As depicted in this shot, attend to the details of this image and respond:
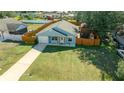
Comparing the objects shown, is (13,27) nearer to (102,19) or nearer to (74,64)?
(74,64)

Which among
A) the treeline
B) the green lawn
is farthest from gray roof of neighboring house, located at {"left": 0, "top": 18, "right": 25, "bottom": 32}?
the treeline

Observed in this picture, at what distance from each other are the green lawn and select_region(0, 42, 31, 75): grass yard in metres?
2.13

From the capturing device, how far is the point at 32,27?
24.8 metres

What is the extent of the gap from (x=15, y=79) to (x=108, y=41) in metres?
11.9

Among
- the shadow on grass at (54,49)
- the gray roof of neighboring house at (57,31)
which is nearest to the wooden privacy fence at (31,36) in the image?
the gray roof of neighboring house at (57,31)

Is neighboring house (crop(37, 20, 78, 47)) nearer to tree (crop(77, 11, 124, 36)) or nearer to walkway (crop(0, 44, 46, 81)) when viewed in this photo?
walkway (crop(0, 44, 46, 81))

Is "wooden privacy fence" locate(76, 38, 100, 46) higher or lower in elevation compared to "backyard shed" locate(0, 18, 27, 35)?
lower

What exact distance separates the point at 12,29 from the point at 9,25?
653 millimetres

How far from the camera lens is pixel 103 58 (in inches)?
755

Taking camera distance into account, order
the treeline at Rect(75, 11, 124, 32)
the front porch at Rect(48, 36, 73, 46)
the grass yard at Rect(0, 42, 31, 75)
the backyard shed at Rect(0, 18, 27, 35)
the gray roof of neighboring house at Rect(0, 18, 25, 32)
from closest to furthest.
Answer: the grass yard at Rect(0, 42, 31, 75), the treeline at Rect(75, 11, 124, 32), the front porch at Rect(48, 36, 73, 46), the gray roof of neighboring house at Rect(0, 18, 25, 32), the backyard shed at Rect(0, 18, 27, 35)

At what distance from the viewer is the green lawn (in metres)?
15.9

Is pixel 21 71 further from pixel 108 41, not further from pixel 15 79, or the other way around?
pixel 108 41

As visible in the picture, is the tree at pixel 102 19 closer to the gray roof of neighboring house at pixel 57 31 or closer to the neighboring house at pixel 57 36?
the gray roof of neighboring house at pixel 57 31
